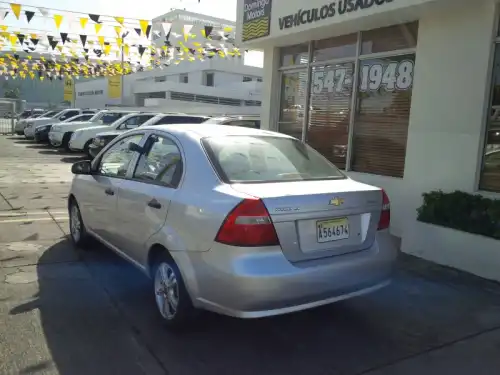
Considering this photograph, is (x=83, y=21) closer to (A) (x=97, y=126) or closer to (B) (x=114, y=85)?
(A) (x=97, y=126)

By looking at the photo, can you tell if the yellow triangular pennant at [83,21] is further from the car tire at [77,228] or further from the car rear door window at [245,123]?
the car tire at [77,228]

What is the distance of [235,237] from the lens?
10.1 ft

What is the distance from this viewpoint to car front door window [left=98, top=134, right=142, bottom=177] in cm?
461

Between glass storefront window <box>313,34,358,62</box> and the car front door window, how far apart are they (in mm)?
4779

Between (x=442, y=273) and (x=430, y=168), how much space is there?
177 cm

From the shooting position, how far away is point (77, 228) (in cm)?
569

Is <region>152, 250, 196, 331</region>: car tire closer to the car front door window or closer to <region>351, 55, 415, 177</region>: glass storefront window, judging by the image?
the car front door window

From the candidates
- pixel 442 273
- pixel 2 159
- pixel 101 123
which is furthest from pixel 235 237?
pixel 101 123

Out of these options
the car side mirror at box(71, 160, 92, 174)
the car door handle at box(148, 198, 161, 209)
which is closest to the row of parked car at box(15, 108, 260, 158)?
the car side mirror at box(71, 160, 92, 174)

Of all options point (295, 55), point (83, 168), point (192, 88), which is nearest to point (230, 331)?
point (83, 168)

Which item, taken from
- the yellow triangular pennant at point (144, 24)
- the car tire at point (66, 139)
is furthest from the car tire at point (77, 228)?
the car tire at point (66, 139)

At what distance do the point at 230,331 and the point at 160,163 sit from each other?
60.8 inches

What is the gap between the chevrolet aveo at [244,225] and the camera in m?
3.10

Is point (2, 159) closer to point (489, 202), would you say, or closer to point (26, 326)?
point (26, 326)
